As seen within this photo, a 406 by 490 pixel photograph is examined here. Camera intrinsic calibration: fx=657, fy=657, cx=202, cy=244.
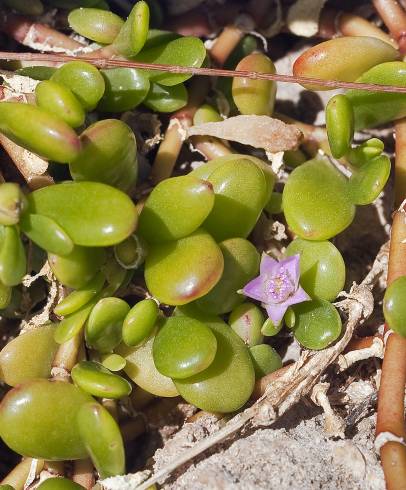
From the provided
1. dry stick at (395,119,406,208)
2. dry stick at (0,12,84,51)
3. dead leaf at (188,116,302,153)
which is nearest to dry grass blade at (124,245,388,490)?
dry stick at (395,119,406,208)

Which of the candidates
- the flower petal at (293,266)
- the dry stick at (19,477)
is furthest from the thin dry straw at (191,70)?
the dry stick at (19,477)

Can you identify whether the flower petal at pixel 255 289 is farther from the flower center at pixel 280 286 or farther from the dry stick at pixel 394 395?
the dry stick at pixel 394 395

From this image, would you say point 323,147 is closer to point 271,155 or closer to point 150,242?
point 271,155

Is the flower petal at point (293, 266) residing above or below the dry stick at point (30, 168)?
below

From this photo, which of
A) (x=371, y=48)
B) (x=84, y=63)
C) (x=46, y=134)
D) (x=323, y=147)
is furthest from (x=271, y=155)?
(x=46, y=134)

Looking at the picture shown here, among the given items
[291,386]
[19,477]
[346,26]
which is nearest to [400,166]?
[346,26]
